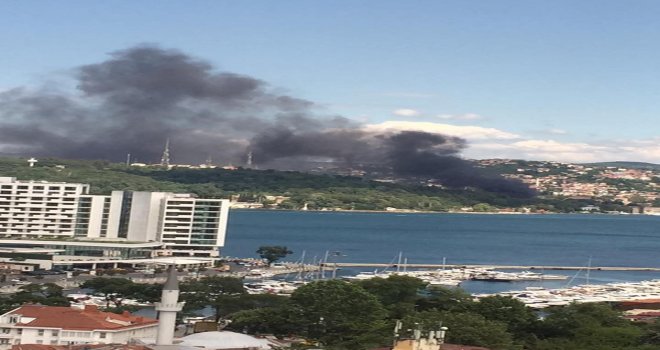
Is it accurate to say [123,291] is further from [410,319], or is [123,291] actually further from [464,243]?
[464,243]

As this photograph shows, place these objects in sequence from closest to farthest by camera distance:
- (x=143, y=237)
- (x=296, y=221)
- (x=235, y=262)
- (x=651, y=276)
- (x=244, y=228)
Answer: (x=143, y=237), (x=235, y=262), (x=651, y=276), (x=244, y=228), (x=296, y=221)

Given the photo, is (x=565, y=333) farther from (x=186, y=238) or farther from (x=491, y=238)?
(x=491, y=238)

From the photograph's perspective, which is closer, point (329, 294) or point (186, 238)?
point (329, 294)

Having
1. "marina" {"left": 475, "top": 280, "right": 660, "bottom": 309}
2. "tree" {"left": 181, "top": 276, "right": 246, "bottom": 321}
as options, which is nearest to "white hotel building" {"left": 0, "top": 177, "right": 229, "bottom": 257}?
"marina" {"left": 475, "top": 280, "right": 660, "bottom": 309}

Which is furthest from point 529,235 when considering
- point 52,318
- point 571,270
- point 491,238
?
point 52,318

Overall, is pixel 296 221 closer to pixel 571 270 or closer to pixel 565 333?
pixel 571 270

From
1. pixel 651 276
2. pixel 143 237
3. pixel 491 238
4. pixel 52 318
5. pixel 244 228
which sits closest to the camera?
pixel 52 318
